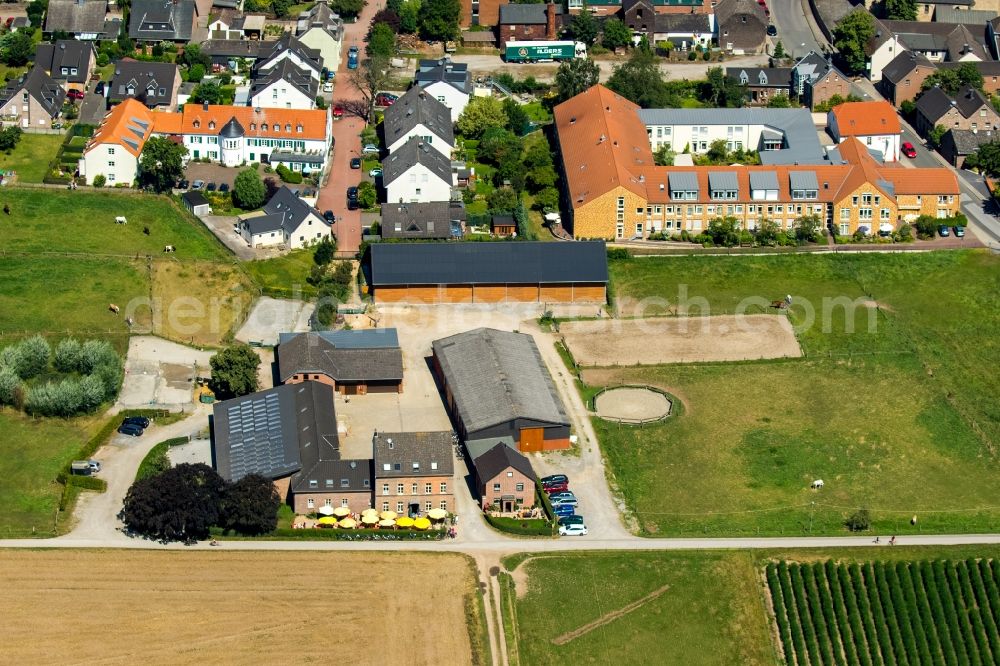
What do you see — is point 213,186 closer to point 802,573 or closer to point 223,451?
point 223,451

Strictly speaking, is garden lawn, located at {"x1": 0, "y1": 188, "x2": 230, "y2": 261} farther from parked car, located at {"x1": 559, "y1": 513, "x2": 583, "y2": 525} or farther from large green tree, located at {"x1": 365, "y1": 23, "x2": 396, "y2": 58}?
parked car, located at {"x1": 559, "y1": 513, "x2": 583, "y2": 525}

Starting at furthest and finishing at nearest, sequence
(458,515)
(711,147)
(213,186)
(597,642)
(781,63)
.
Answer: (781,63), (711,147), (213,186), (458,515), (597,642)

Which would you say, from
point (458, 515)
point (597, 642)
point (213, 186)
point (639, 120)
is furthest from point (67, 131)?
point (597, 642)

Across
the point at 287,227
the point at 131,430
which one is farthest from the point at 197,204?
the point at 131,430

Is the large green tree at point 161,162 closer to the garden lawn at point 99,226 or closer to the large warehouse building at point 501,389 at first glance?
the garden lawn at point 99,226

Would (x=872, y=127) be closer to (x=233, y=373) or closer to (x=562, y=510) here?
(x=562, y=510)

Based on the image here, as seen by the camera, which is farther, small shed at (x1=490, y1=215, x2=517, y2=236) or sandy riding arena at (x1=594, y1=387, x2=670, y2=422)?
small shed at (x1=490, y1=215, x2=517, y2=236)

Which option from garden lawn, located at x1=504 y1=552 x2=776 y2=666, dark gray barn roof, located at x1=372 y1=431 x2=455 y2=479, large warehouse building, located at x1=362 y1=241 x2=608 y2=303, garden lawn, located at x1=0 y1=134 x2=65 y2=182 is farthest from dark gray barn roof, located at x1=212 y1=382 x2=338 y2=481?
garden lawn, located at x1=0 y1=134 x2=65 y2=182
